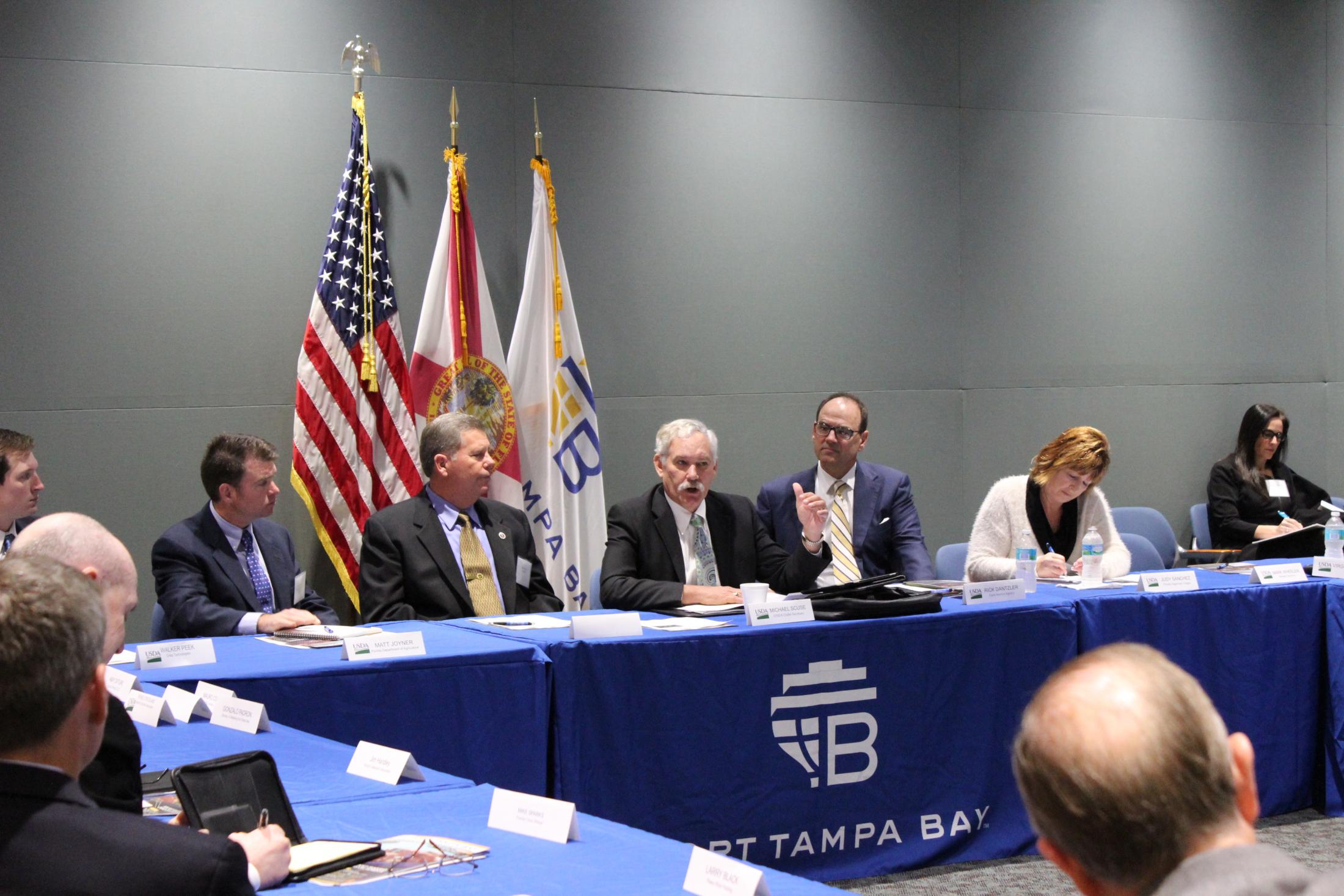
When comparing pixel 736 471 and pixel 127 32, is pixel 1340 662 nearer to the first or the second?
pixel 736 471

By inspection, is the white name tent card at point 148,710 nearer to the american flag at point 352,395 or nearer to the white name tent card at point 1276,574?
the american flag at point 352,395

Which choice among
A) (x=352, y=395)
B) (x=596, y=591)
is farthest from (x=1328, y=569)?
(x=352, y=395)

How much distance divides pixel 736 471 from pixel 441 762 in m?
3.22

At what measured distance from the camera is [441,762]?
3.24 m

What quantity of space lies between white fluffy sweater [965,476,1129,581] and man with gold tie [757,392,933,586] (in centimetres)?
20

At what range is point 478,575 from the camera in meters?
4.38

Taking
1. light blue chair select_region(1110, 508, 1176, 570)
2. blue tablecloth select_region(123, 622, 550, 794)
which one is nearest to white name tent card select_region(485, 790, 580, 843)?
blue tablecloth select_region(123, 622, 550, 794)

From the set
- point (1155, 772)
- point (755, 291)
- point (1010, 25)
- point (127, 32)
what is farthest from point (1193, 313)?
point (1155, 772)

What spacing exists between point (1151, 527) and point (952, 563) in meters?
1.52

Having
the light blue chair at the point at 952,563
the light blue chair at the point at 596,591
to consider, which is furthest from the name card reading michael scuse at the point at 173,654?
the light blue chair at the point at 952,563

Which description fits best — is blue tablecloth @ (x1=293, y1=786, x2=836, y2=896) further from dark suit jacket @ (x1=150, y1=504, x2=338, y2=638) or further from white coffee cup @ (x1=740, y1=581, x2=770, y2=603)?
dark suit jacket @ (x1=150, y1=504, x2=338, y2=638)

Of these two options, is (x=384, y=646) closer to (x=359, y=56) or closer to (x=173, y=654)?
→ (x=173, y=654)

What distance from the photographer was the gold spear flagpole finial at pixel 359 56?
5480 millimetres

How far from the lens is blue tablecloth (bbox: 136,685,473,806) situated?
7.16 ft
